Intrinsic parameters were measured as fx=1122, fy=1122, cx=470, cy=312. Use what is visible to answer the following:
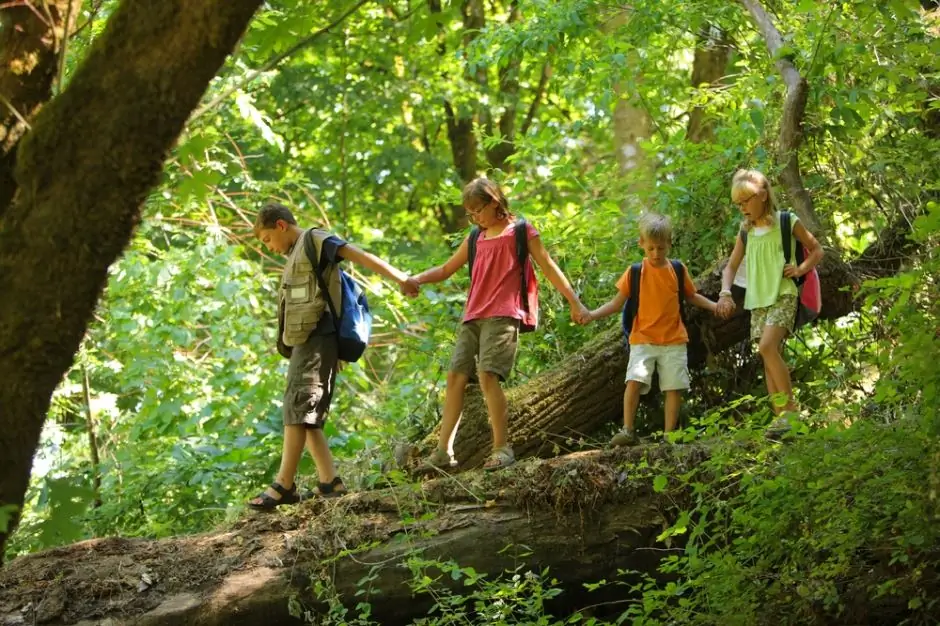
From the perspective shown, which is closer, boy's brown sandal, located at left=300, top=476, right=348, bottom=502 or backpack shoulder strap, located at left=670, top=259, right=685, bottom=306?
boy's brown sandal, located at left=300, top=476, right=348, bottom=502

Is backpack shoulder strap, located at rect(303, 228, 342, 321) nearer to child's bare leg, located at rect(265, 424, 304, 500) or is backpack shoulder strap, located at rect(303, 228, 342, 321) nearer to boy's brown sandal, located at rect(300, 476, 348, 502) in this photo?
child's bare leg, located at rect(265, 424, 304, 500)

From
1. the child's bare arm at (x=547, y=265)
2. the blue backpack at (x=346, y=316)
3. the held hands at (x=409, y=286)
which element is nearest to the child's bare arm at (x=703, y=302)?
the child's bare arm at (x=547, y=265)

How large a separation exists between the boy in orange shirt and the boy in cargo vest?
1370 millimetres

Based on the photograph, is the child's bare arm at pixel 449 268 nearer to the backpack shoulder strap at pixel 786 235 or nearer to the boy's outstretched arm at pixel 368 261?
the boy's outstretched arm at pixel 368 261

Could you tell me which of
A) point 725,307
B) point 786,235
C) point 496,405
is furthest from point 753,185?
point 496,405

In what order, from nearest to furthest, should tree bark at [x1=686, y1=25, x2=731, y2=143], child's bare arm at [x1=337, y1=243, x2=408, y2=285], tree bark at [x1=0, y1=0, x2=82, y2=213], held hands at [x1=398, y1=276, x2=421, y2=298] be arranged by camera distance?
tree bark at [x1=0, y1=0, x2=82, y2=213] → child's bare arm at [x1=337, y1=243, x2=408, y2=285] → held hands at [x1=398, y1=276, x2=421, y2=298] → tree bark at [x1=686, y1=25, x2=731, y2=143]

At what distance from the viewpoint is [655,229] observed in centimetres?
669

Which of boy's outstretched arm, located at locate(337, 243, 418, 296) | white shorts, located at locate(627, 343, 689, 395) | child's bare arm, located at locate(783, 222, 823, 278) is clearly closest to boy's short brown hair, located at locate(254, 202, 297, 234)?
boy's outstretched arm, located at locate(337, 243, 418, 296)

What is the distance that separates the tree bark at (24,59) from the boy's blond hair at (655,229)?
433cm

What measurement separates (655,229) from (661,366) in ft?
2.68

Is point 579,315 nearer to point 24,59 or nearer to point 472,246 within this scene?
point 472,246

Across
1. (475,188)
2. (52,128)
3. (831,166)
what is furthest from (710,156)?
(52,128)

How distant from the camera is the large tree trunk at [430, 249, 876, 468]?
672 centimetres

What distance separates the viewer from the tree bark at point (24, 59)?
286 cm
